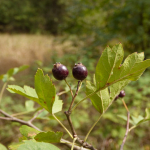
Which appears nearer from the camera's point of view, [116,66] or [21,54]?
[116,66]

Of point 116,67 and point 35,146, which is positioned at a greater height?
point 116,67

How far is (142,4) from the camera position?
293cm

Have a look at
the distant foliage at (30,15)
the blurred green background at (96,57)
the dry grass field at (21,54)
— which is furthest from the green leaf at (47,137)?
the distant foliage at (30,15)

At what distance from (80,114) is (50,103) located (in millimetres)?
2198

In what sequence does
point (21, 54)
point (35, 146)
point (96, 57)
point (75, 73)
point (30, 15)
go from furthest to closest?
point (30, 15) → point (21, 54) → point (96, 57) → point (75, 73) → point (35, 146)

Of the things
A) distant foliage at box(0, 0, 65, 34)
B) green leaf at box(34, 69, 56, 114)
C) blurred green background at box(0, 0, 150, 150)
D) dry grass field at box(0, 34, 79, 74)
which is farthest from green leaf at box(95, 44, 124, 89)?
distant foliage at box(0, 0, 65, 34)

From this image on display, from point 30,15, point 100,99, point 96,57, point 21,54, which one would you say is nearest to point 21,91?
→ point 100,99

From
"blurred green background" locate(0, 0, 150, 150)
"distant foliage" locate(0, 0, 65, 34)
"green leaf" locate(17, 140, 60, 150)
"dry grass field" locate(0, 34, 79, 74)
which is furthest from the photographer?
"distant foliage" locate(0, 0, 65, 34)

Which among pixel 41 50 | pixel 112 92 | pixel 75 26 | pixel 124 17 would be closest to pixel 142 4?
pixel 124 17

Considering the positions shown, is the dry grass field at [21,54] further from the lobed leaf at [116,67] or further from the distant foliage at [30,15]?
the distant foliage at [30,15]

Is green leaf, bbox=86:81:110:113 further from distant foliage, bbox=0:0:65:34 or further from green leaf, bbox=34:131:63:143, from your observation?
distant foliage, bbox=0:0:65:34

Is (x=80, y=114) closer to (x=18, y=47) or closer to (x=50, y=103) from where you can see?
(x=50, y=103)

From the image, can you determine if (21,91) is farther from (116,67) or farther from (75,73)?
(116,67)

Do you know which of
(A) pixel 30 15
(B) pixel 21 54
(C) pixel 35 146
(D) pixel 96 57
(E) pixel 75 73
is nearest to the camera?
(C) pixel 35 146
